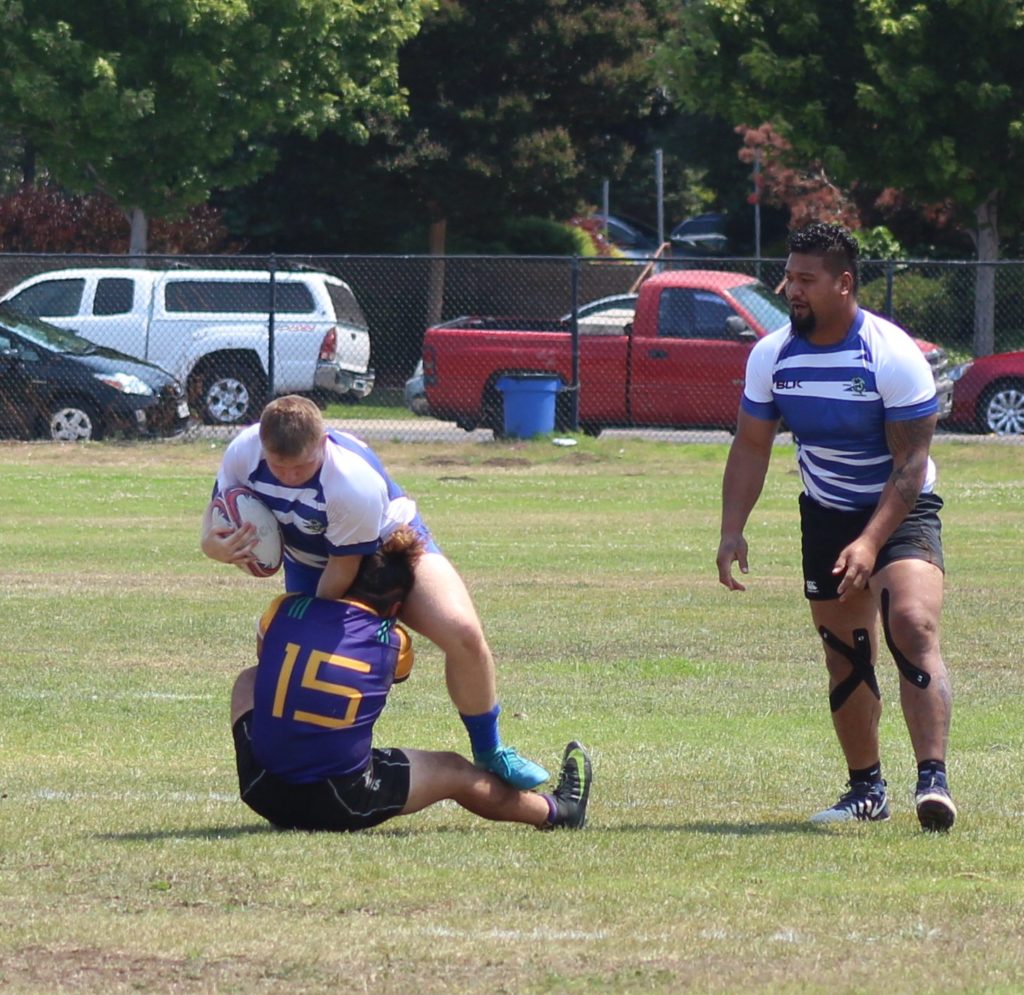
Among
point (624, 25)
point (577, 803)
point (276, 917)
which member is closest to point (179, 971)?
point (276, 917)

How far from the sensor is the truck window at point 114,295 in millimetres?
25094

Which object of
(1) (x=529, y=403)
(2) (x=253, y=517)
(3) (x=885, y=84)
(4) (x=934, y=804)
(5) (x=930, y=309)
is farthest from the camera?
(5) (x=930, y=309)

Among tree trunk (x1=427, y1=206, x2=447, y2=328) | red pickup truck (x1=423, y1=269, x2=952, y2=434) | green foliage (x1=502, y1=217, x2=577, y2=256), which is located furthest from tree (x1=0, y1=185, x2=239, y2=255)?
red pickup truck (x1=423, y1=269, x2=952, y2=434)

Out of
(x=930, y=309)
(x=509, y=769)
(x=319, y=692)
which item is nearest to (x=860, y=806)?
(x=509, y=769)

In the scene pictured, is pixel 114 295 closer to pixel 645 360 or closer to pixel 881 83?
pixel 645 360

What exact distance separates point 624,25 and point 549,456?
15.9 m

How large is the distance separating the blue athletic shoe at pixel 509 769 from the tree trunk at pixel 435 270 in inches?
923

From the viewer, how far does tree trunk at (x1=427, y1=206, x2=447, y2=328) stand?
105 ft

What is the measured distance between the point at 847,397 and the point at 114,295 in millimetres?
20355

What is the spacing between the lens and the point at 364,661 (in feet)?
19.1

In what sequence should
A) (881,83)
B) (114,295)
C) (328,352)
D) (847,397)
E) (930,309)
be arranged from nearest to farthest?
(847,397), (328,352), (114,295), (881,83), (930,309)

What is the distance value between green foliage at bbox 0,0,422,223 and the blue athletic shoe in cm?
2428

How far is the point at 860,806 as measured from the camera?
629 cm

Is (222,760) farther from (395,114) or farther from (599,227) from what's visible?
(599,227)
